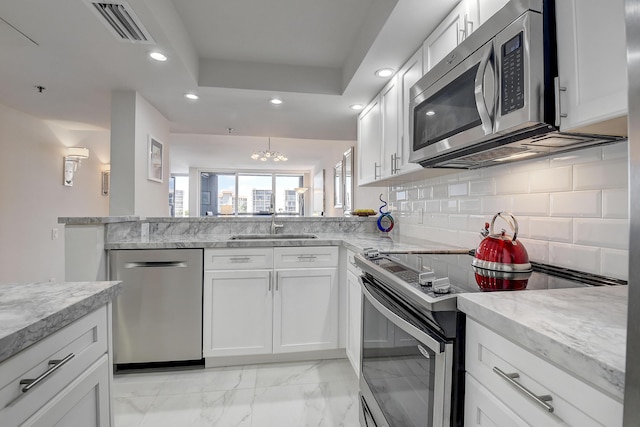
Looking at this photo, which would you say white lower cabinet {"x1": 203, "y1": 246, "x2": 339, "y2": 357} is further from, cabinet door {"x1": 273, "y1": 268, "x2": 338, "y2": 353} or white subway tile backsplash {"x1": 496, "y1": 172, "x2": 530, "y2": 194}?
white subway tile backsplash {"x1": 496, "y1": 172, "x2": 530, "y2": 194}

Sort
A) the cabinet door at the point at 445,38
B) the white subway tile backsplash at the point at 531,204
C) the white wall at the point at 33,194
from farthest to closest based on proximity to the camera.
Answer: the white wall at the point at 33,194, the cabinet door at the point at 445,38, the white subway tile backsplash at the point at 531,204

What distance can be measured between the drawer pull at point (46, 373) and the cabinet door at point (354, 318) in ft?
4.57

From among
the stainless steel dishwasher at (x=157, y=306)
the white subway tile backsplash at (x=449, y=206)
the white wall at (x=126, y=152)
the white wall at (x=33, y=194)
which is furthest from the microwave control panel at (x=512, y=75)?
the white wall at (x=33, y=194)

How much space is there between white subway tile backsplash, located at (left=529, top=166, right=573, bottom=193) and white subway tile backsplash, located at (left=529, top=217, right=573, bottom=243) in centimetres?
12

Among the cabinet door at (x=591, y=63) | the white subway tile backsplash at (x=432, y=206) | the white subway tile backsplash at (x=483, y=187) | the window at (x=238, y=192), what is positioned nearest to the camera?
the cabinet door at (x=591, y=63)

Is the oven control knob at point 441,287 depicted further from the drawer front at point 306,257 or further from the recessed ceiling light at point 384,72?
the recessed ceiling light at point 384,72

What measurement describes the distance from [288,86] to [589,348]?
248 centimetres

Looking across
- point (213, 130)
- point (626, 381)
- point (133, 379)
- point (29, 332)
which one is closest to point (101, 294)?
point (29, 332)

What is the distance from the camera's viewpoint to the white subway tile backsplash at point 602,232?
39.0 inches

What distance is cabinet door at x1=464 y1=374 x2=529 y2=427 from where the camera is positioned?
66cm

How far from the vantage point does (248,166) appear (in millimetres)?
9023

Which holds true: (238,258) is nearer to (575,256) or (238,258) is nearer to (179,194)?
(575,256)

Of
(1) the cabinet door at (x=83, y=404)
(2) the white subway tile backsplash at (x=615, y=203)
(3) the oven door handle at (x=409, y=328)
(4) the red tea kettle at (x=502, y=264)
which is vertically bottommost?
(1) the cabinet door at (x=83, y=404)

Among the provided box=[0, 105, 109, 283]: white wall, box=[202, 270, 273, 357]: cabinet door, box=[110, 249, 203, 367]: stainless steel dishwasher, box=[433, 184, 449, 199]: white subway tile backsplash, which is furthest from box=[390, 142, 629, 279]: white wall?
box=[0, 105, 109, 283]: white wall
